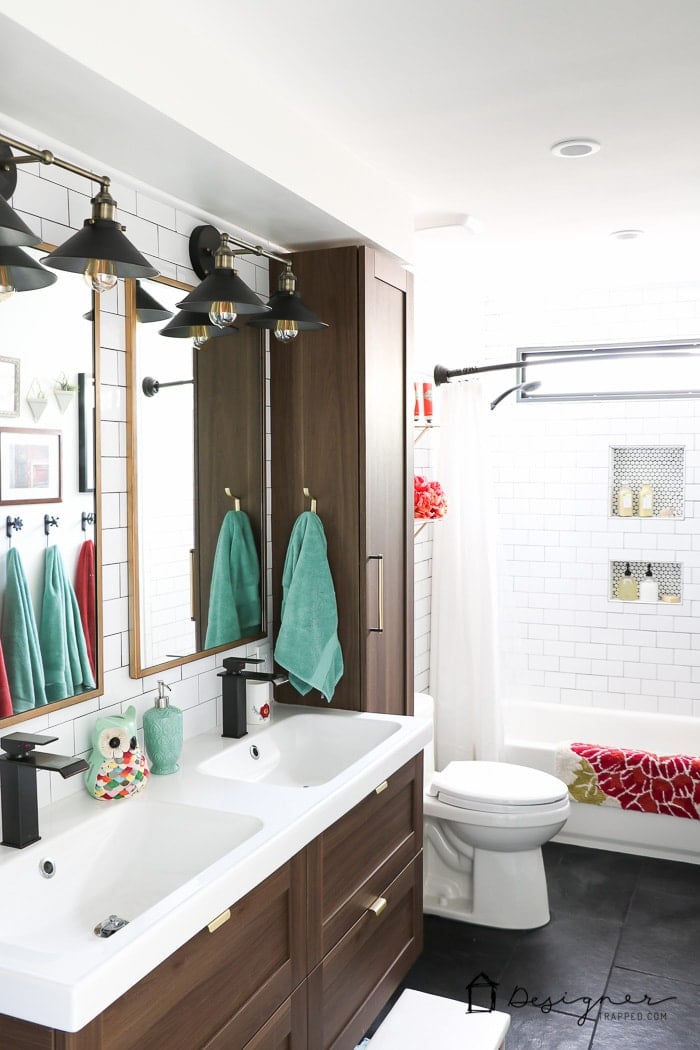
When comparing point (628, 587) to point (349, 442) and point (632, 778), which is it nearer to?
point (632, 778)

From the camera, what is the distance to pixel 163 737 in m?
2.32

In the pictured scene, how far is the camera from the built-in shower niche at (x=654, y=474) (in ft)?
15.1

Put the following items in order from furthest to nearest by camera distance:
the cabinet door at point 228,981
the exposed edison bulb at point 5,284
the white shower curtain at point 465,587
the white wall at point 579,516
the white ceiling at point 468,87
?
the white wall at point 579,516 < the white shower curtain at point 465,587 < the white ceiling at point 468,87 < the exposed edison bulb at point 5,284 < the cabinet door at point 228,981

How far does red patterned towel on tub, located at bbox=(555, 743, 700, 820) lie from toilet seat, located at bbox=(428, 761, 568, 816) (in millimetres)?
601

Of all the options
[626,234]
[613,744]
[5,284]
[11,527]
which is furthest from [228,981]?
[613,744]

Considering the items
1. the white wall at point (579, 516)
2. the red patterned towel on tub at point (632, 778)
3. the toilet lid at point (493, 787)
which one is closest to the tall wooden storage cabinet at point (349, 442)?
the toilet lid at point (493, 787)

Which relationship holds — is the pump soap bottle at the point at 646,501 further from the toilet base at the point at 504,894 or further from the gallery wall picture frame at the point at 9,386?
the gallery wall picture frame at the point at 9,386

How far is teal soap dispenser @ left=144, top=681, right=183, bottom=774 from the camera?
2.32 metres

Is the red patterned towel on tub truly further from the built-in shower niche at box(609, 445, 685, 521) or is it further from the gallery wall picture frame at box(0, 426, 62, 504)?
the gallery wall picture frame at box(0, 426, 62, 504)

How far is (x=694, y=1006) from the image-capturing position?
2.78 metres

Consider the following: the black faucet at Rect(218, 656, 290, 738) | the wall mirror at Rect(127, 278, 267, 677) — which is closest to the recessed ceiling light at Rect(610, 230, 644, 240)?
the wall mirror at Rect(127, 278, 267, 677)

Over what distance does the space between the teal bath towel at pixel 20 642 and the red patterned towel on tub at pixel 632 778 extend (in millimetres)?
2737

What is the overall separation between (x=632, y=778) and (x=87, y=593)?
271cm

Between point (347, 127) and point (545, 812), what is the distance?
2.39 m
